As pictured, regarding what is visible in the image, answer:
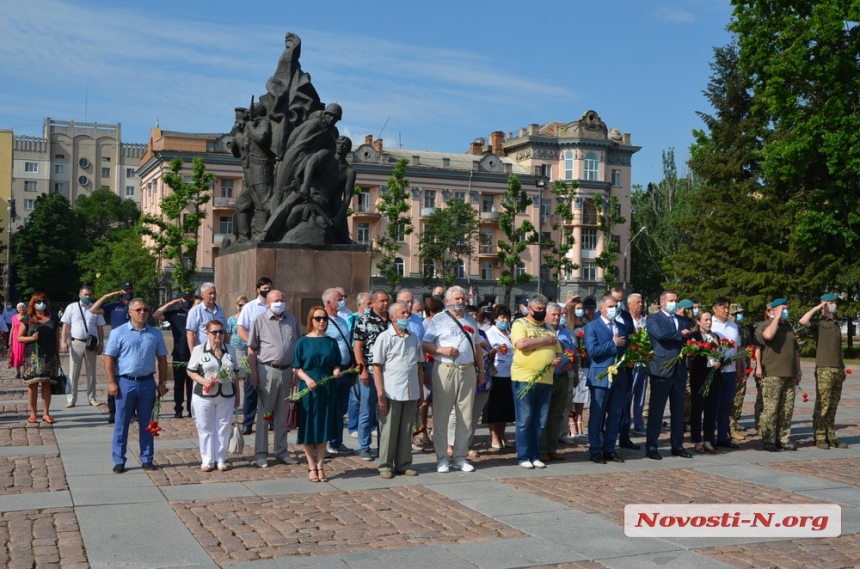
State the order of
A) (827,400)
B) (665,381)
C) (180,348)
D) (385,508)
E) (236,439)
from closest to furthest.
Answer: (385,508), (236,439), (665,381), (827,400), (180,348)

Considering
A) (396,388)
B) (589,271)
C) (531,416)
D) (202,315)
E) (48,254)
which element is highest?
(48,254)

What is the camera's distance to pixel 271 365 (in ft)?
35.2

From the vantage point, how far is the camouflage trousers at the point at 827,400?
41.6 ft

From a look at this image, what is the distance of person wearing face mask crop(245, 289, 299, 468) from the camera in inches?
421

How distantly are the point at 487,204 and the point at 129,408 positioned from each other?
7711 cm

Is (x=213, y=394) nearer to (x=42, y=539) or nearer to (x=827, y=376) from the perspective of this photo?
(x=42, y=539)

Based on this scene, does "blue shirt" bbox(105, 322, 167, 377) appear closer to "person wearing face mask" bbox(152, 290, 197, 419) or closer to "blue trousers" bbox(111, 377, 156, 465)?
"blue trousers" bbox(111, 377, 156, 465)

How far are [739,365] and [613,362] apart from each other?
297 cm

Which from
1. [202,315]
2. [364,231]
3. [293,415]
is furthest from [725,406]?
[364,231]

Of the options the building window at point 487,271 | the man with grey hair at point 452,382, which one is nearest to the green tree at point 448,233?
the building window at point 487,271

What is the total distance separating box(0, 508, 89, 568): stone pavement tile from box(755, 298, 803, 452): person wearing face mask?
26.8 feet

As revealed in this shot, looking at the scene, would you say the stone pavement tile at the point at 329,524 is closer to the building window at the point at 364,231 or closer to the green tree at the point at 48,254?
the building window at the point at 364,231

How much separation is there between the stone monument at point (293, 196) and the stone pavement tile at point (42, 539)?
8.75 m

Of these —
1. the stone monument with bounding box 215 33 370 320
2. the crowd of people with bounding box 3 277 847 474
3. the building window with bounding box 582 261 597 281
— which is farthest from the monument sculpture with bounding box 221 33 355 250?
the building window with bounding box 582 261 597 281
